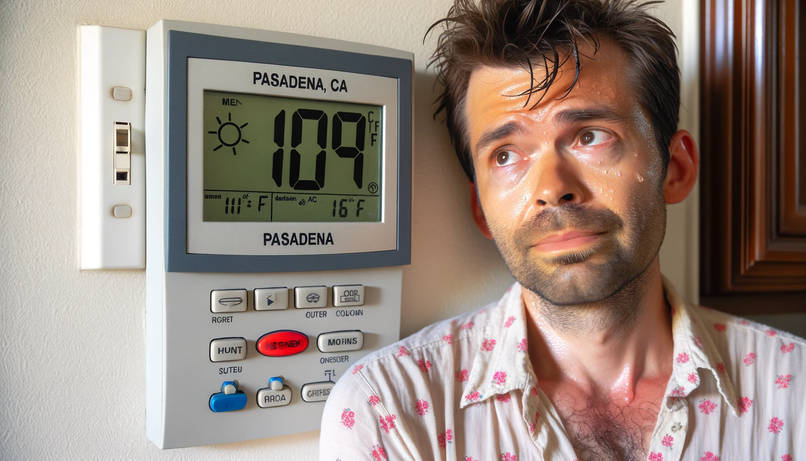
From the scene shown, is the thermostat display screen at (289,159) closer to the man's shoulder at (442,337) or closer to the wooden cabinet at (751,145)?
the man's shoulder at (442,337)

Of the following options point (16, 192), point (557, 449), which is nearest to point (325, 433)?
point (557, 449)

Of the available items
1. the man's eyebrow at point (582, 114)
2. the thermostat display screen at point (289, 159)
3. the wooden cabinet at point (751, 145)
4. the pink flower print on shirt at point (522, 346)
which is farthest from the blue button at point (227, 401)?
the wooden cabinet at point (751, 145)

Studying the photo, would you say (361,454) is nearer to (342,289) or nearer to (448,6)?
(342,289)

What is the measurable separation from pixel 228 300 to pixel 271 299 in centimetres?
5

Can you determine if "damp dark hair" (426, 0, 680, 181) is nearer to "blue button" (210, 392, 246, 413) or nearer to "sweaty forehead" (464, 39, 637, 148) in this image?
"sweaty forehead" (464, 39, 637, 148)

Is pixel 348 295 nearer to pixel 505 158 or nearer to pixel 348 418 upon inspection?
pixel 348 418

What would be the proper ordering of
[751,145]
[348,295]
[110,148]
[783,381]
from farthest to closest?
[751,145] → [783,381] → [348,295] → [110,148]

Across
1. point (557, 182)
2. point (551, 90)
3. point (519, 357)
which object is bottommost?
point (519, 357)

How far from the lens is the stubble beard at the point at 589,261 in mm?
807

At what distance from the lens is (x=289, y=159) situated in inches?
29.9

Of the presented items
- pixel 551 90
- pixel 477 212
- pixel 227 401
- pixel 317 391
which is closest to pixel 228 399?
pixel 227 401

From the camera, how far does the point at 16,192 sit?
0.67 metres

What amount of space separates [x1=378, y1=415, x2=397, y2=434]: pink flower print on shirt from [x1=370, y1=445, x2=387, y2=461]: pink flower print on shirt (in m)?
0.02

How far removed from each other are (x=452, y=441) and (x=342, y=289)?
0.81 feet
